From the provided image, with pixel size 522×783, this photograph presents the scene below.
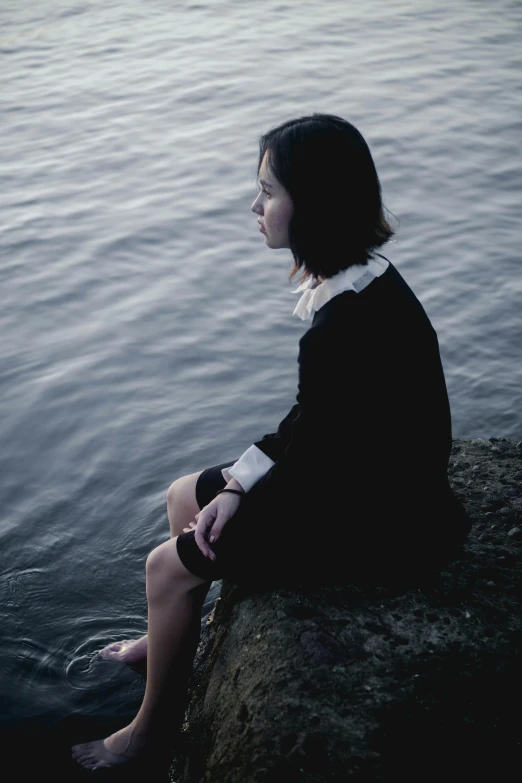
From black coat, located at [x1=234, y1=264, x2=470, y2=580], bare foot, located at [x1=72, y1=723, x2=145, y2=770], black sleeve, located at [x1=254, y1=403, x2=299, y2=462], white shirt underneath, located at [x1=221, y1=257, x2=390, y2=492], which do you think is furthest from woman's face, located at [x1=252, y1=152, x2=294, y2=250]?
bare foot, located at [x1=72, y1=723, x2=145, y2=770]

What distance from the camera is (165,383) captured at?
612 centimetres

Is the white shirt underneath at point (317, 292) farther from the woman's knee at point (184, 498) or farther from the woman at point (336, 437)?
the woman's knee at point (184, 498)

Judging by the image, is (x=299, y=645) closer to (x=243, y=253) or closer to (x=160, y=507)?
(x=160, y=507)

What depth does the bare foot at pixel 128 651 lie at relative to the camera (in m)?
3.71

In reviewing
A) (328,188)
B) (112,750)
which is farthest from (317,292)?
(112,750)

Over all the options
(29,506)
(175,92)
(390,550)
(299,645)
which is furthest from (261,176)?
(175,92)

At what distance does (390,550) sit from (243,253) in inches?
202

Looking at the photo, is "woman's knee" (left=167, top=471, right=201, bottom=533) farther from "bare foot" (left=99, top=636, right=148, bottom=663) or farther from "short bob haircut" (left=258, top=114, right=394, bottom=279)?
"short bob haircut" (left=258, top=114, right=394, bottom=279)

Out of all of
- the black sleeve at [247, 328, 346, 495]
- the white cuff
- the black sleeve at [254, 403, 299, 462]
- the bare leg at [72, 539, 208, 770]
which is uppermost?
the black sleeve at [247, 328, 346, 495]

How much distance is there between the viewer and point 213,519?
2.88m

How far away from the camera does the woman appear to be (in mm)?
2670

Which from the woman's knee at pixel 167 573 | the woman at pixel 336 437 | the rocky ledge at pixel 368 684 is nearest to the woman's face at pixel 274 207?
the woman at pixel 336 437

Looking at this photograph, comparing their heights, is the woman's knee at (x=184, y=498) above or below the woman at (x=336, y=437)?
below

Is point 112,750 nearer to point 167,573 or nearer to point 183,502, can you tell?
point 167,573
